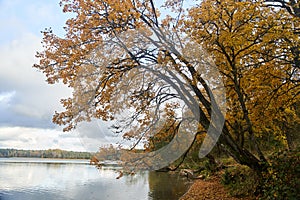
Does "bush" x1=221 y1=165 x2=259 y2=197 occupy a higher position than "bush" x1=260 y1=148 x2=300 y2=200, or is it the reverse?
"bush" x1=260 y1=148 x2=300 y2=200

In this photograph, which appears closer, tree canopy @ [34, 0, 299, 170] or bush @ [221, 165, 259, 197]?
tree canopy @ [34, 0, 299, 170]

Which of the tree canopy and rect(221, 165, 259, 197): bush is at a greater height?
the tree canopy

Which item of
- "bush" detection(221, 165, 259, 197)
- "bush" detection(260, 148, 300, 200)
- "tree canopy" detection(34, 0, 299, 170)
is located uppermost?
"tree canopy" detection(34, 0, 299, 170)

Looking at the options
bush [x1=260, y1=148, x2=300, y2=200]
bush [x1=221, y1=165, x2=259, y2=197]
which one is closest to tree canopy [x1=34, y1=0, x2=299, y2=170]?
bush [x1=260, y1=148, x2=300, y2=200]

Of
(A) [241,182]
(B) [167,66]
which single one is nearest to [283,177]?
(A) [241,182]

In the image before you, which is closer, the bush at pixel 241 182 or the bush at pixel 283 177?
the bush at pixel 283 177

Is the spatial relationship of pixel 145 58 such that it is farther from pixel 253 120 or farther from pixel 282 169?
pixel 282 169

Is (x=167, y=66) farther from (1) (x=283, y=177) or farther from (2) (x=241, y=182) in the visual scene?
(2) (x=241, y=182)

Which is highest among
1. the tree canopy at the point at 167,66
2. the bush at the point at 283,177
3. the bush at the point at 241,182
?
the tree canopy at the point at 167,66

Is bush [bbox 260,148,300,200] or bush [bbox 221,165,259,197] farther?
bush [bbox 221,165,259,197]

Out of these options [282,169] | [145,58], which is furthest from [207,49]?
[282,169]

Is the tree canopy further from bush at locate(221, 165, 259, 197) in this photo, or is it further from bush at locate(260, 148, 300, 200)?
bush at locate(221, 165, 259, 197)

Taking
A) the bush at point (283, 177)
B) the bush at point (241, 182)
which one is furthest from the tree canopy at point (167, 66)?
the bush at point (241, 182)

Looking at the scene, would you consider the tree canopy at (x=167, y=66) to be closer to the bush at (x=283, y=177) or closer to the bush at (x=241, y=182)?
the bush at (x=283, y=177)
